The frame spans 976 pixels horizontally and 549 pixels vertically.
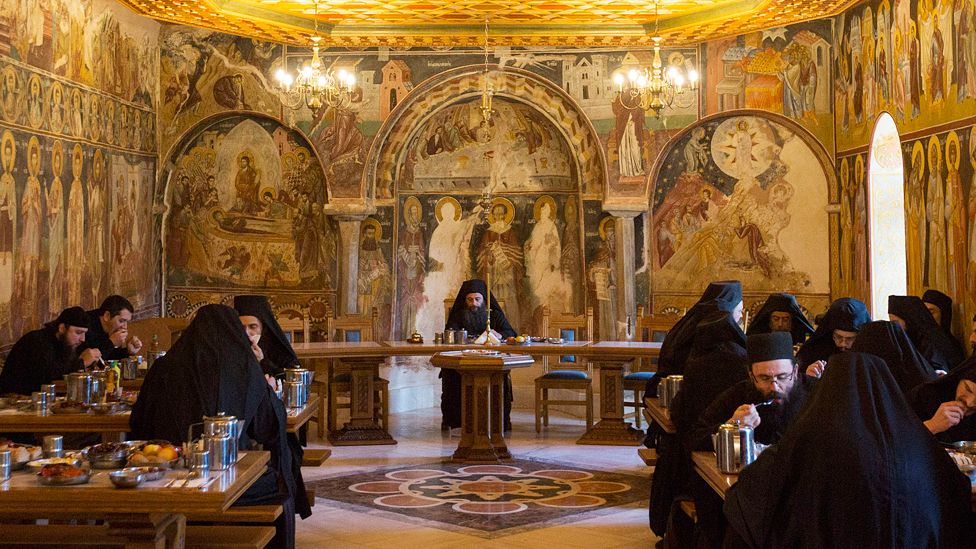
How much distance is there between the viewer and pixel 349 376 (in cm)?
1230

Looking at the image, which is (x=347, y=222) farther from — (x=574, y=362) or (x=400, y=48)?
(x=574, y=362)

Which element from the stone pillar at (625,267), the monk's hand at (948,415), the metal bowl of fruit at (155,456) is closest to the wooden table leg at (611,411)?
the stone pillar at (625,267)

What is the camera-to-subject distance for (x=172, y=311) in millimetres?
14953

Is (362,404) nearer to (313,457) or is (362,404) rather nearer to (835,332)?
→ (313,457)

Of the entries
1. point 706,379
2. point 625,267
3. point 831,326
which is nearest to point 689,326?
point 706,379

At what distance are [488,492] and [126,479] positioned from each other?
4.94m

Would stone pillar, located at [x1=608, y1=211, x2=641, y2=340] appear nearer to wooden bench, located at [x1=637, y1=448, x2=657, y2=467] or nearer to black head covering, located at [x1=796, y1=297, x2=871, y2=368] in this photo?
black head covering, located at [x1=796, y1=297, x2=871, y2=368]

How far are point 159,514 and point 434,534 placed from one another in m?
3.29

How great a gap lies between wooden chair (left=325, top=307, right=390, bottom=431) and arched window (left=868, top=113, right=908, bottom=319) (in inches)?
227

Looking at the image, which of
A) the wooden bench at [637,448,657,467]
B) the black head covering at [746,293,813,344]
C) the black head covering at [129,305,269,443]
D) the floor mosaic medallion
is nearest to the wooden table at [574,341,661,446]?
the floor mosaic medallion

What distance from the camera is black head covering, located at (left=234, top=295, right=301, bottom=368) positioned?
838 cm

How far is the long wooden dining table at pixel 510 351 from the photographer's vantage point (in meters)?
11.8

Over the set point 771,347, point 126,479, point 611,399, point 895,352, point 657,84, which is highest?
point 657,84

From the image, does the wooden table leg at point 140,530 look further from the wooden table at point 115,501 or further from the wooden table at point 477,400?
the wooden table at point 477,400
